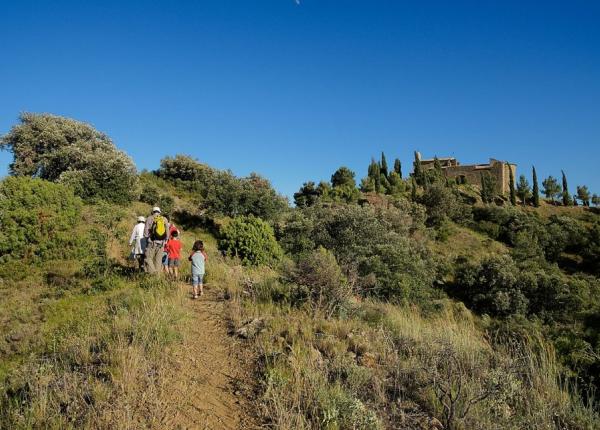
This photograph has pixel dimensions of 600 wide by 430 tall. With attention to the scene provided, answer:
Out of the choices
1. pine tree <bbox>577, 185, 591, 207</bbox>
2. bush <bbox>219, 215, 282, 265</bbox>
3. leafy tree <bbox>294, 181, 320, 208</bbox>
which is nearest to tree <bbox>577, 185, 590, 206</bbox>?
pine tree <bbox>577, 185, 591, 207</bbox>

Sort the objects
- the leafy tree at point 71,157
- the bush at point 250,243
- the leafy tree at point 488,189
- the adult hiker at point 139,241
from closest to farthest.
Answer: the adult hiker at point 139,241, the bush at point 250,243, the leafy tree at point 71,157, the leafy tree at point 488,189

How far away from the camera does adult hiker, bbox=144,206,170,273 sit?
32.2 ft

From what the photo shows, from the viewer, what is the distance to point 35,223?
49.6ft

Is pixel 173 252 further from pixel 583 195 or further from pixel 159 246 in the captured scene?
pixel 583 195

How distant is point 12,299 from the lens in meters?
10.0

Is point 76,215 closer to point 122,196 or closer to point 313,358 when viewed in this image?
point 122,196

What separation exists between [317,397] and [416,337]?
2491 mm

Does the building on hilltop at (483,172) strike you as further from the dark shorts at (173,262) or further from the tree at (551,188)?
the dark shorts at (173,262)

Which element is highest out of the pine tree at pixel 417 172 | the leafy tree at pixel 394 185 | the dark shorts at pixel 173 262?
the pine tree at pixel 417 172

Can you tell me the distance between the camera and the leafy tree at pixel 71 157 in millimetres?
24672

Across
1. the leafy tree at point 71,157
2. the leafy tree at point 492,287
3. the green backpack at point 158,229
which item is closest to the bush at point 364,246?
the leafy tree at point 492,287

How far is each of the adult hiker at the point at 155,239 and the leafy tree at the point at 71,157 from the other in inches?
657

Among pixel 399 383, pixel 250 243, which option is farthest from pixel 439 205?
pixel 399 383

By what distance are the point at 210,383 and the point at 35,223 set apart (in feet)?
46.2
